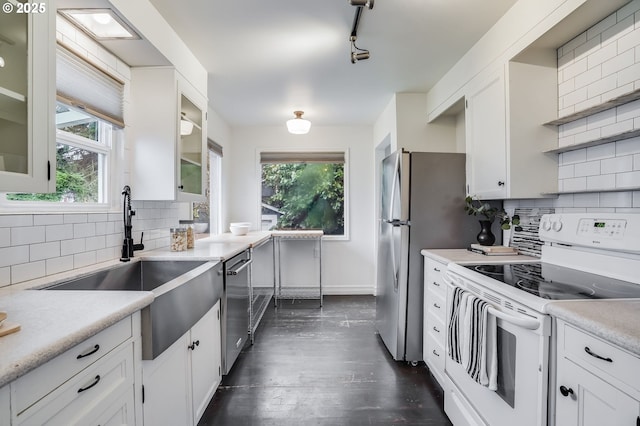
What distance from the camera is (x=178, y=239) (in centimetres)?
228

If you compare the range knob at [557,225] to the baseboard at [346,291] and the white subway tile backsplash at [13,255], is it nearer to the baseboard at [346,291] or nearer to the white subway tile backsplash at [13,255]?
the white subway tile backsplash at [13,255]

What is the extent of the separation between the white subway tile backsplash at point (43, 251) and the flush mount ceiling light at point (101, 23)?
1.12 metres

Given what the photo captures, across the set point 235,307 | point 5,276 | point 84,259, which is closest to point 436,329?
point 235,307

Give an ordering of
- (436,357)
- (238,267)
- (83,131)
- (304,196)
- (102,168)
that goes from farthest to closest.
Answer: (304,196) < (238,267) < (436,357) < (102,168) < (83,131)

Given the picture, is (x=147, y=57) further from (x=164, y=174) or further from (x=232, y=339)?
(x=232, y=339)

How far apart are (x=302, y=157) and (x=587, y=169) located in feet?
10.9

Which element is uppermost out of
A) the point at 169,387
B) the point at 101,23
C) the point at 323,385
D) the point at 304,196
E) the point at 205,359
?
the point at 101,23

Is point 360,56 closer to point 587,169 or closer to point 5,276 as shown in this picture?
point 587,169

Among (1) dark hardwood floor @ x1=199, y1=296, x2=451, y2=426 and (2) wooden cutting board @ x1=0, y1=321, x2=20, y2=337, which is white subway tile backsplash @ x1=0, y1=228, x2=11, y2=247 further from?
(1) dark hardwood floor @ x1=199, y1=296, x2=451, y2=426

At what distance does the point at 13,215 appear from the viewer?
1.27m

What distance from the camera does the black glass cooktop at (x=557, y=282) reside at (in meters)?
1.17

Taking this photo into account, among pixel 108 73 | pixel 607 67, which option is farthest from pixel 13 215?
pixel 607 67

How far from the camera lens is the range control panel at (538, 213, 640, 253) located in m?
1.33

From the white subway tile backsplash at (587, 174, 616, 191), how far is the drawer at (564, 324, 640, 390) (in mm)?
939
